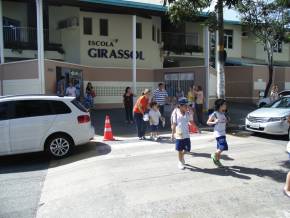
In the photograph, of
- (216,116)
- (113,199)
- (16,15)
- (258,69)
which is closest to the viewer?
(113,199)

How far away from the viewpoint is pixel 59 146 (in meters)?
10.1

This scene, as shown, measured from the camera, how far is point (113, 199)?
6383mm

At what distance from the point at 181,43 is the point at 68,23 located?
8569mm

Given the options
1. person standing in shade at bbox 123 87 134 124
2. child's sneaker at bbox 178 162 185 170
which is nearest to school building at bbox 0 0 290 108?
person standing in shade at bbox 123 87 134 124

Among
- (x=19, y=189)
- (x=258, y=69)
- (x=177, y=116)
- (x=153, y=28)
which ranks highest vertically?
(x=153, y=28)

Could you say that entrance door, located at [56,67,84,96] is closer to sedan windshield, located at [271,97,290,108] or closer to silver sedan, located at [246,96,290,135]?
silver sedan, located at [246,96,290,135]

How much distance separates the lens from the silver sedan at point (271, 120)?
40.6 ft

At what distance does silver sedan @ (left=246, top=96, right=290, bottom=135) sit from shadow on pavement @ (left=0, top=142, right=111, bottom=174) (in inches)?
195

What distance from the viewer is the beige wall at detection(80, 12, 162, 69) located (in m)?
23.9

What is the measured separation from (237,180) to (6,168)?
17.9ft

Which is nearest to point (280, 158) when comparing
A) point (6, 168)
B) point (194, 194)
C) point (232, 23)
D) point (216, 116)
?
point (216, 116)

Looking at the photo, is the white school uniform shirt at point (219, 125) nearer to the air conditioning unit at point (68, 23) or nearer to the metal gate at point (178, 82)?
the metal gate at point (178, 82)

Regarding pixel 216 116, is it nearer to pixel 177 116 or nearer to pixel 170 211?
pixel 177 116

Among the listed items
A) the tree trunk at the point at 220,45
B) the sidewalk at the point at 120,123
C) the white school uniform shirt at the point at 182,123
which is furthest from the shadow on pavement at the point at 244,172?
the tree trunk at the point at 220,45
